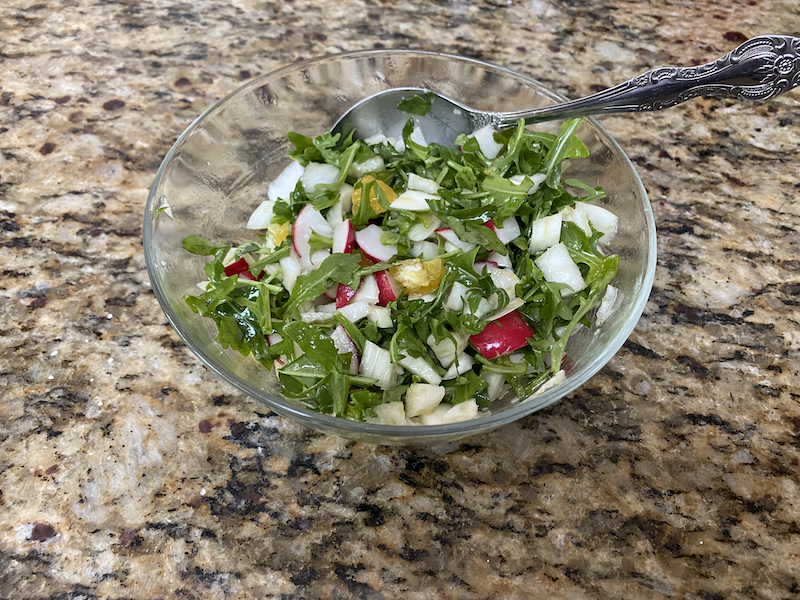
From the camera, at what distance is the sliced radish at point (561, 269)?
1.26m

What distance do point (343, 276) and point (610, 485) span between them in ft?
2.50

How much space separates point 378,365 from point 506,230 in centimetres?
45

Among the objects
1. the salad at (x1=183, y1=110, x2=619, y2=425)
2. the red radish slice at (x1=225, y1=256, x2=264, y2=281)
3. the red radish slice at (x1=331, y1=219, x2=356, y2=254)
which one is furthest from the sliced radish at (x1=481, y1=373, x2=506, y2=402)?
the red radish slice at (x1=225, y1=256, x2=264, y2=281)

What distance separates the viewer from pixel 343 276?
127 cm

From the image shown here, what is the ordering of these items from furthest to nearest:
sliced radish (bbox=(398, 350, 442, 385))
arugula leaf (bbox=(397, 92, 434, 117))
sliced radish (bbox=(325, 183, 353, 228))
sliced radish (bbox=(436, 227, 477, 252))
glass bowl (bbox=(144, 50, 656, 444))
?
arugula leaf (bbox=(397, 92, 434, 117)) < sliced radish (bbox=(325, 183, 353, 228)) < sliced radish (bbox=(436, 227, 477, 252)) < sliced radish (bbox=(398, 350, 442, 385)) < glass bowl (bbox=(144, 50, 656, 444))

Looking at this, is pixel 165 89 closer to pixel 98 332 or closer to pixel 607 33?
pixel 98 332

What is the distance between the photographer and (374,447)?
133 centimetres

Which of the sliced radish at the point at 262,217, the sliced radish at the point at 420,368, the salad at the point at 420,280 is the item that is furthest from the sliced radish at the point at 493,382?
the sliced radish at the point at 262,217

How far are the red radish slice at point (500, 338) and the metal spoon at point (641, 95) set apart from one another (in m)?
0.55

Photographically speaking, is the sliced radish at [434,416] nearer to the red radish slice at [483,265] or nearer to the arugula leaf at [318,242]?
the red radish slice at [483,265]

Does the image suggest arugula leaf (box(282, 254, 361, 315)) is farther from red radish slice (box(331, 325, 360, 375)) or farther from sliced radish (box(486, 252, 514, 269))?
sliced radish (box(486, 252, 514, 269))

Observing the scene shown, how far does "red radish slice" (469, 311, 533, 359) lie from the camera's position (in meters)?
1.22

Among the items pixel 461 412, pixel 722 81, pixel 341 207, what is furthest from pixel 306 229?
pixel 722 81

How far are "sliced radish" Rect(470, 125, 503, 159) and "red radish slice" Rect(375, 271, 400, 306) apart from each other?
480 mm
